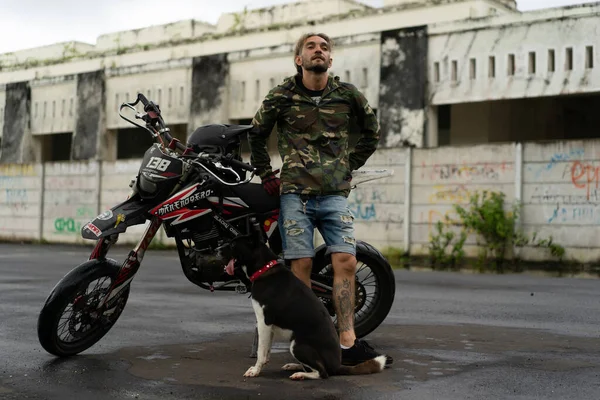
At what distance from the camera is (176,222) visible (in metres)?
5.55

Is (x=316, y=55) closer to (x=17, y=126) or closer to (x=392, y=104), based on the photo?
(x=392, y=104)

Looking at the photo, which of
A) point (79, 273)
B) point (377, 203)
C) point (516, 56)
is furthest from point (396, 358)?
point (516, 56)

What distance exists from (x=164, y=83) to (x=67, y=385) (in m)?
18.7

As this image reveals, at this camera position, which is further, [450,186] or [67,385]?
[450,186]

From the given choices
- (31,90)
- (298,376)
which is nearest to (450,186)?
(298,376)

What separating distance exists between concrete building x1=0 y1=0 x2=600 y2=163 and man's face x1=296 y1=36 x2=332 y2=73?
1188cm

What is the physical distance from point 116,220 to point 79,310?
25.5 inches

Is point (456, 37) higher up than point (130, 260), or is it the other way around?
point (456, 37)

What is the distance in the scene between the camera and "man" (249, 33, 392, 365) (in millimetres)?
5410

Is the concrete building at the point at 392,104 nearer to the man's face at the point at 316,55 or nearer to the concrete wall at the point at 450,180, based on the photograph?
the concrete wall at the point at 450,180

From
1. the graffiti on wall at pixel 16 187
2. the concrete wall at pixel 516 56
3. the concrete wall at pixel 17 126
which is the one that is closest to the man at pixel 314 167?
the concrete wall at pixel 516 56

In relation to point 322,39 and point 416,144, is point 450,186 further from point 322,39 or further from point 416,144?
point 322,39

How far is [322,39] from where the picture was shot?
5441 mm

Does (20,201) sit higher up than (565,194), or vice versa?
(565,194)
